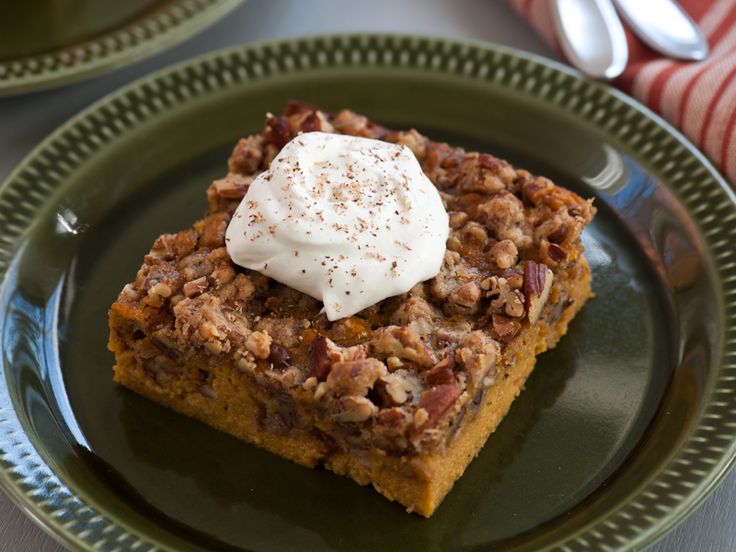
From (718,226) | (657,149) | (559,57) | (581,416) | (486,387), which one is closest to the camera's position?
(486,387)

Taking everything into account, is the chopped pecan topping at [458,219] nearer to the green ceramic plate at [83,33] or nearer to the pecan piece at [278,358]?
the pecan piece at [278,358]

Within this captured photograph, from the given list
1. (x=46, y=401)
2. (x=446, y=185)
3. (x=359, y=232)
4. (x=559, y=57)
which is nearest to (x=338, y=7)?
(x=559, y=57)

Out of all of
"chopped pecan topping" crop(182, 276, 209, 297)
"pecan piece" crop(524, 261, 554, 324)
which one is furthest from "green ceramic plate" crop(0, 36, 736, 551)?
"chopped pecan topping" crop(182, 276, 209, 297)

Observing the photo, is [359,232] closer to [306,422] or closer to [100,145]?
[306,422]

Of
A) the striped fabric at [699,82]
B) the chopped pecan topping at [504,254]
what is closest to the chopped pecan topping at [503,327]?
the chopped pecan topping at [504,254]

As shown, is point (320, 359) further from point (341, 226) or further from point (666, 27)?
point (666, 27)

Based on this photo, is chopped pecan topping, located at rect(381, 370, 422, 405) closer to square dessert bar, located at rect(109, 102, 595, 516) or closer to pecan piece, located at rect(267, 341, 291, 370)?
square dessert bar, located at rect(109, 102, 595, 516)

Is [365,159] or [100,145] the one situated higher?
[365,159]
